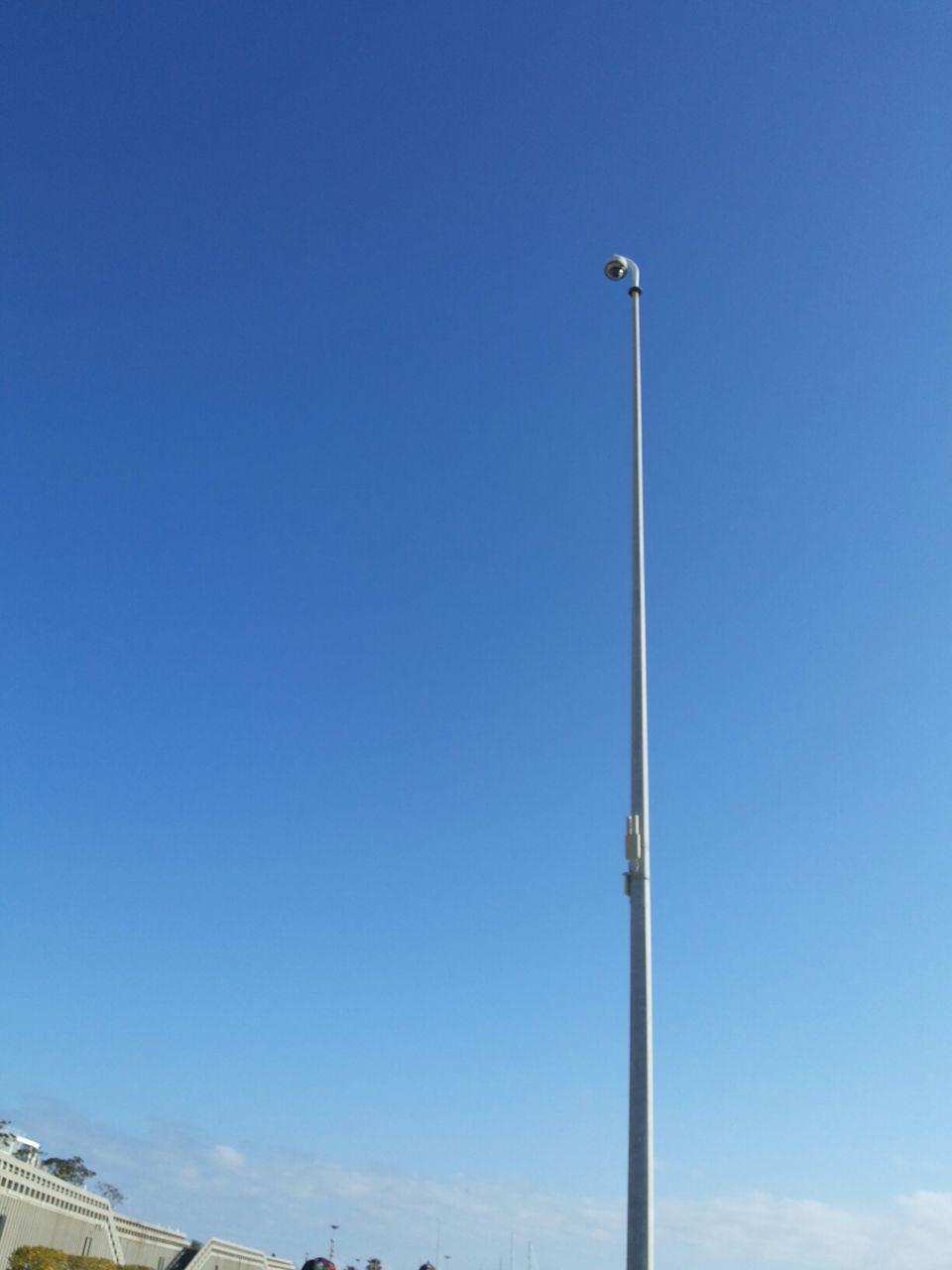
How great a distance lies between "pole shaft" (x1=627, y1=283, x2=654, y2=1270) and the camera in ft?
35.1

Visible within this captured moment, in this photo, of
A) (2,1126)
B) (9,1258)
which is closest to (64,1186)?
(9,1258)

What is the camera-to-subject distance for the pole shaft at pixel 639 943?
35.1ft

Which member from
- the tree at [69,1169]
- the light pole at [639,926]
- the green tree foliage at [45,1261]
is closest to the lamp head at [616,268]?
the light pole at [639,926]

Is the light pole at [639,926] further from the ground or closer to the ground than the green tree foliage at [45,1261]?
further from the ground

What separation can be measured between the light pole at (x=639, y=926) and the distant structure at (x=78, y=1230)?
173 feet

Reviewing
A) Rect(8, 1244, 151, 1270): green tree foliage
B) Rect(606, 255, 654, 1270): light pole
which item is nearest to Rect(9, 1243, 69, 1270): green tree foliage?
Rect(8, 1244, 151, 1270): green tree foliage

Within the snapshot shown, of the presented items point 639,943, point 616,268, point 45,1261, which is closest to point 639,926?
point 639,943

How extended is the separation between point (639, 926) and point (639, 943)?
204 millimetres

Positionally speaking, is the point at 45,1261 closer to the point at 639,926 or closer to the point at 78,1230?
the point at 78,1230

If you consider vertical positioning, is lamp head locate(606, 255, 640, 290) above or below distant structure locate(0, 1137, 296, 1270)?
above

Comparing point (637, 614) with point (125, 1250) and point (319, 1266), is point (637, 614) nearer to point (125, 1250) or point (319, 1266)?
point (319, 1266)

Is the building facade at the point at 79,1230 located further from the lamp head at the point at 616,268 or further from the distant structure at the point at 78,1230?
the lamp head at the point at 616,268

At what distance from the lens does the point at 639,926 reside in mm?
12500

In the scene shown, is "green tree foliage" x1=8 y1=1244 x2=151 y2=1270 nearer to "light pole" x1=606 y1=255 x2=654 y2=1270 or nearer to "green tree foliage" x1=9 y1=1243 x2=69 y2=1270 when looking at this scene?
"green tree foliage" x1=9 y1=1243 x2=69 y2=1270
